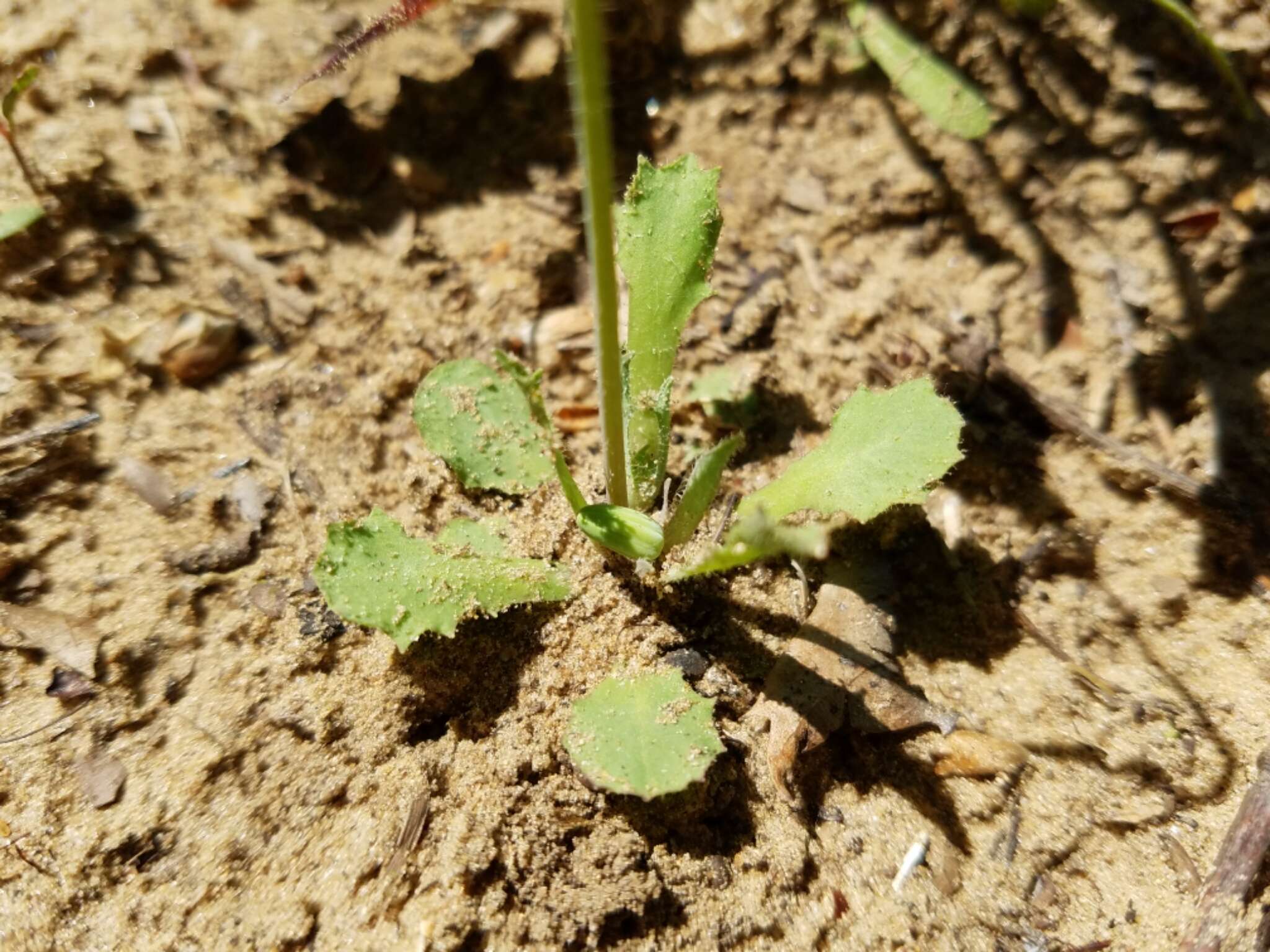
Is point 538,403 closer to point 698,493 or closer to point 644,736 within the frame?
point 698,493

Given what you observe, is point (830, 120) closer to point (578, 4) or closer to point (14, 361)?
point (578, 4)

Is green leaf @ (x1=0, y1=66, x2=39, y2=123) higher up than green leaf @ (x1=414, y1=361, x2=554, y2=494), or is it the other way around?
green leaf @ (x1=0, y1=66, x2=39, y2=123)

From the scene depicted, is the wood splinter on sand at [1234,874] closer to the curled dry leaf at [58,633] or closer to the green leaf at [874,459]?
the green leaf at [874,459]

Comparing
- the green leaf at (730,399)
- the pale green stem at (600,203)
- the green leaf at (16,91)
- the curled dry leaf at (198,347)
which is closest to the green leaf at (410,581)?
the pale green stem at (600,203)

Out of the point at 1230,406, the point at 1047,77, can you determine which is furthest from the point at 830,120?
the point at 1230,406

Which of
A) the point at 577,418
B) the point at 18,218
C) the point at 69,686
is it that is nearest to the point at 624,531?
the point at 577,418

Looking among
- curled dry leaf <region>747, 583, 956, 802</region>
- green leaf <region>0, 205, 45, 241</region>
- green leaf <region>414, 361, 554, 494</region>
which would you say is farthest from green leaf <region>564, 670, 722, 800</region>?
green leaf <region>0, 205, 45, 241</region>

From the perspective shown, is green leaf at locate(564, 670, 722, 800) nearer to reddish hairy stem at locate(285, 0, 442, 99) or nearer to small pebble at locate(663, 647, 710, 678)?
small pebble at locate(663, 647, 710, 678)
